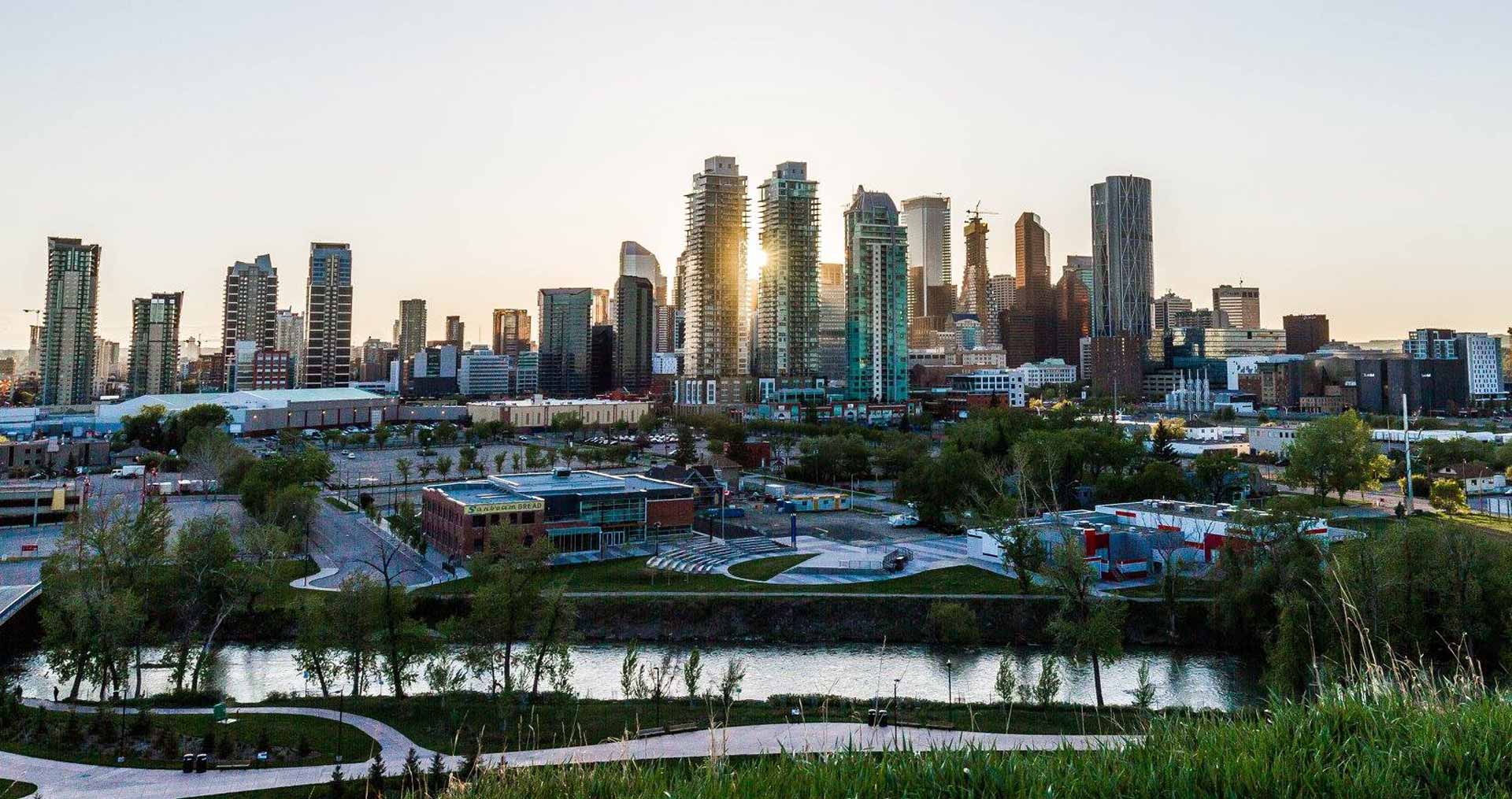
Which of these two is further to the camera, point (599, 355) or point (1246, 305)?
point (1246, 305)

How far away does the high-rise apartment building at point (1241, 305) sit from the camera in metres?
162

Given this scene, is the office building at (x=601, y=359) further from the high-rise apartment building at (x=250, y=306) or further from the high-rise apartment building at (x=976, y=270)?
the high-rise apartment building at (x=976, y=270)

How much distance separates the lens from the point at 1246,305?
162 m

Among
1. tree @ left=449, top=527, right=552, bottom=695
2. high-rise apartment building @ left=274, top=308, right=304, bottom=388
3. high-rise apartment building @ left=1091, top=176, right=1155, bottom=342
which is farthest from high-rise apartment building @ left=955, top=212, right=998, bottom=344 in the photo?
tree @ left=449, top=527, right=552, bottom=695

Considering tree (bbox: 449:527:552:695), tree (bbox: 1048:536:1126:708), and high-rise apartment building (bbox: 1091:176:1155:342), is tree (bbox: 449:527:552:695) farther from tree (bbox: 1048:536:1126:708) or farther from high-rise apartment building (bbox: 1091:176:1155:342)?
high-rise apartment building (bbox: 1091:176:1155:342)

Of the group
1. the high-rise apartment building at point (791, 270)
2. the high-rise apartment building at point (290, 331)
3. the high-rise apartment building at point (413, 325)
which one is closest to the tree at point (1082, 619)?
the high-rise apartment building at point (791, 270)

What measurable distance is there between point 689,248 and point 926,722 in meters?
75.7

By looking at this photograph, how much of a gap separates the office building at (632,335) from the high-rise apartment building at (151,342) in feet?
159

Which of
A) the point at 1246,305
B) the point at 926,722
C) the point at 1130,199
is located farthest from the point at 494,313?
the point at 926,722

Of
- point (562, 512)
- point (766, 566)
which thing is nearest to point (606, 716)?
point (766, 566)

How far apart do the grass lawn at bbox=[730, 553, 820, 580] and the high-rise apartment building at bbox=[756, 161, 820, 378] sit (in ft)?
192

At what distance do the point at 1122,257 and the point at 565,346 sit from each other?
73.7 meters

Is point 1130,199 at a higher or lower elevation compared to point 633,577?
higher

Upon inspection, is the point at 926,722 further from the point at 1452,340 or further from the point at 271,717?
the point at 1452,340
